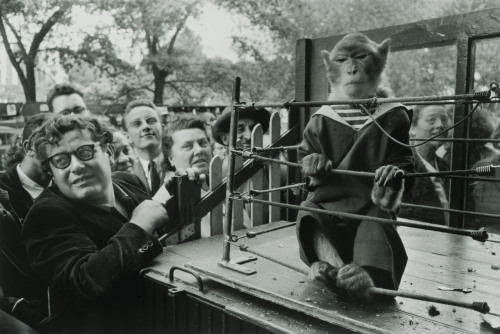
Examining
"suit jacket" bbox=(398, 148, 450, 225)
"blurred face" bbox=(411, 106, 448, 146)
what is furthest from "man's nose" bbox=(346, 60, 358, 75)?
"suit jacket" bbox=(398, 148, 450, 225)

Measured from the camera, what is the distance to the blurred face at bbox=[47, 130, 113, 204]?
2.59 metres

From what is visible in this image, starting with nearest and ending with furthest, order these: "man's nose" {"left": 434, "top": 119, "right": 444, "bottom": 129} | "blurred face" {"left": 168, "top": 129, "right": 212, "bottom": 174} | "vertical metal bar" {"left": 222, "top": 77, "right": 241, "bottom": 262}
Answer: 1. "vertical metal bar" {"left": 222, "top": 77, "right": 241, "bottom": 262}
2. "blurred face" {"left": 168, "top": 129, "right": 212, "bottom": 174}
3. "man's nose" {"left": 434, "top": 119, "right": 444, "bottom": 129}

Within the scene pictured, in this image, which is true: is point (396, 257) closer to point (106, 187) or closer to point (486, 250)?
point (486, 250)

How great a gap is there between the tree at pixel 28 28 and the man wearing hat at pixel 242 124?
77.2 inches

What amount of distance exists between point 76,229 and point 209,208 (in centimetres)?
91

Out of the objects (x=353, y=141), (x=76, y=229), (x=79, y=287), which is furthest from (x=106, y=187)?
(x=353, y=141)

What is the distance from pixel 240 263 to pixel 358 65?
1121 millimetres

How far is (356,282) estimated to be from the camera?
1.77 metres

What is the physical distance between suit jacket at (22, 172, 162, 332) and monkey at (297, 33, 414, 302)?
1.11 metres

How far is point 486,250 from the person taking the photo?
270 cm

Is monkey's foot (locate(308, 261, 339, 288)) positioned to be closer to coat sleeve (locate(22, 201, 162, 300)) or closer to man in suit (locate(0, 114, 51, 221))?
coat sleeve (locate(22, 201, 162, 300))

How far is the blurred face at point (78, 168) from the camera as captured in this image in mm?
2592

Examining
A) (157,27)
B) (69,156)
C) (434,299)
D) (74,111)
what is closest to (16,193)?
(69,156)

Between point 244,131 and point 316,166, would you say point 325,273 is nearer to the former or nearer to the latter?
point 316,166
